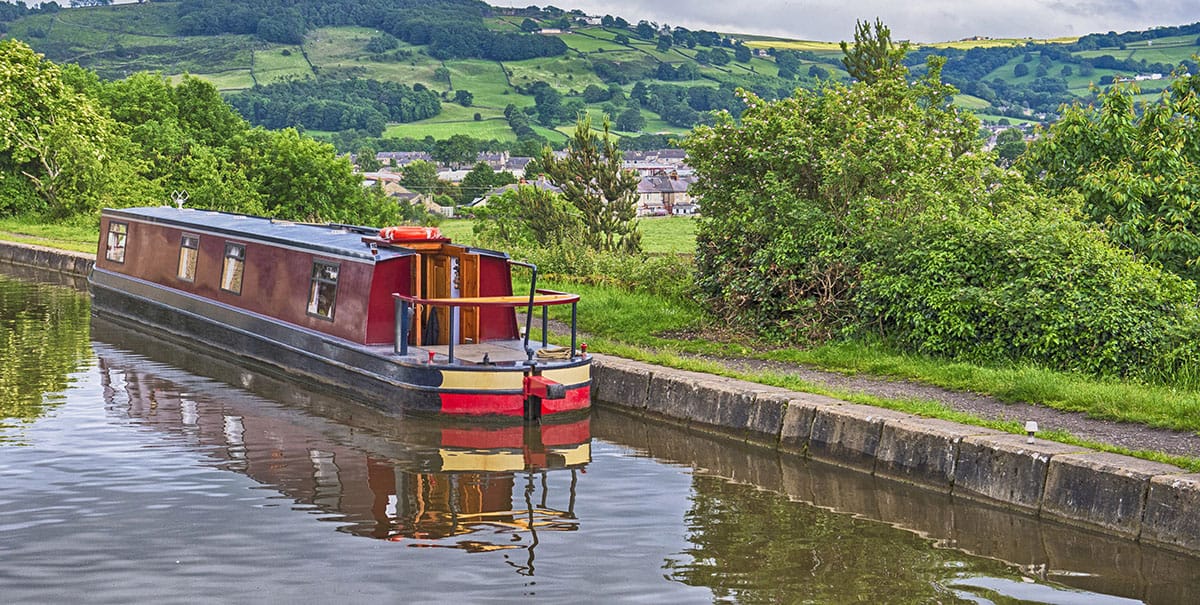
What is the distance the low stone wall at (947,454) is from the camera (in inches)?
340

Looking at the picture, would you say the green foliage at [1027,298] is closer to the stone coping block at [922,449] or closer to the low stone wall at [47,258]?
the stone coping block at [922,449]

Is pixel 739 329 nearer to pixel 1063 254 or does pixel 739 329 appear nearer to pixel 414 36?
pixel 1063 254

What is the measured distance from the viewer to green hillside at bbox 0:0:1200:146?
141250 millimetres

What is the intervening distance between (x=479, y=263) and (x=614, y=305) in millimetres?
3431

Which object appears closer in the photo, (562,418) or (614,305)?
(562,418)

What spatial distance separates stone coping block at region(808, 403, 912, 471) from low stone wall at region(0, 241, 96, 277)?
716 inches

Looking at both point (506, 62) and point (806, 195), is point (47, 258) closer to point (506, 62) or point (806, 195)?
point (806, 195)

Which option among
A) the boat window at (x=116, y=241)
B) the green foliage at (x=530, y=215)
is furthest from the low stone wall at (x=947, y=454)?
the green foliage at (x=530, y=215)

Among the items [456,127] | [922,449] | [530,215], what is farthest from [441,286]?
[456,127]

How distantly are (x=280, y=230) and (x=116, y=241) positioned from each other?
534 cm

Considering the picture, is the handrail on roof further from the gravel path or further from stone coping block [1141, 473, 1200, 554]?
stone coping block [1141, 473, 1200, 554]

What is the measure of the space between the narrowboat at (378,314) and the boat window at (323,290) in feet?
0.07

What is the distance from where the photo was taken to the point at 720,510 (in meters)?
9.66

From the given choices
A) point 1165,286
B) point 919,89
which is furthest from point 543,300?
point 919,89
